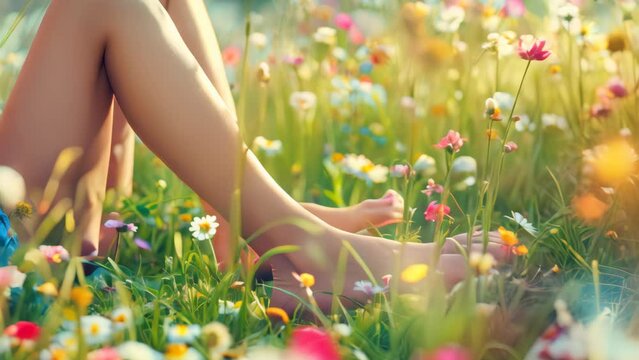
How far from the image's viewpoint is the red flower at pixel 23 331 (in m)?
0.96

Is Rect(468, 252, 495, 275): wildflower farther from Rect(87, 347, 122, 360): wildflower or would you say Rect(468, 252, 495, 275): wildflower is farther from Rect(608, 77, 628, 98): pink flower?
Rect(608, 77, 628, 98): pink flower

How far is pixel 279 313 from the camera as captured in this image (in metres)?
1.17

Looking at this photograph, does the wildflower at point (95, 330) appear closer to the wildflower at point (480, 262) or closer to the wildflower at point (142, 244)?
the wildflower at point (480, 262)

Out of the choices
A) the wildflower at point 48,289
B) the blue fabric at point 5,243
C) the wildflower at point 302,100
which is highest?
the wildflower at point 48,289

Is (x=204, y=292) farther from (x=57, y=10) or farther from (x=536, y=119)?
(x=536, y=119)

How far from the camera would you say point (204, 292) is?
1.26 meters

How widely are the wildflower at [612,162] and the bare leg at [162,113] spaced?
276mm

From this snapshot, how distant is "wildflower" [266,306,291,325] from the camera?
45.3 inches

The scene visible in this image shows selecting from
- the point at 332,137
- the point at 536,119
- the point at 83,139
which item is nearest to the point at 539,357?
the point at 83,139

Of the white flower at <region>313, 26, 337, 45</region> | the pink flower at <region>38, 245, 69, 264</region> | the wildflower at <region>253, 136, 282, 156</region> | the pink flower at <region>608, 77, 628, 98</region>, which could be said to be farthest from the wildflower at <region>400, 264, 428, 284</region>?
the white flower at <region>313, 26, 337, 45</region>

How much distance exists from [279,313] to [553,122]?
102 centimetres

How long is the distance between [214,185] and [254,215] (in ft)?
0.21

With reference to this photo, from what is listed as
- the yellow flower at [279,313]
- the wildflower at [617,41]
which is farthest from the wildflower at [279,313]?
the wildflower at [617,41]

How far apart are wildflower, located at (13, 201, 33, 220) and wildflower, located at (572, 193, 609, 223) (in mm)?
765
